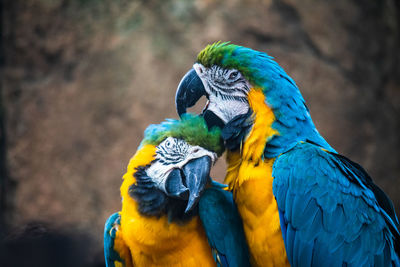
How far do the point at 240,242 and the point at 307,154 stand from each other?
0.53m

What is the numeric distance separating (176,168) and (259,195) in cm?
43

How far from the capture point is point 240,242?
1.98 m

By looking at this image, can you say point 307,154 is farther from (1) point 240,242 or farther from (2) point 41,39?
(2) point 41,39

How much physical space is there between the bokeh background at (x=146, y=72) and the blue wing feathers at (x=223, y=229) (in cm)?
259

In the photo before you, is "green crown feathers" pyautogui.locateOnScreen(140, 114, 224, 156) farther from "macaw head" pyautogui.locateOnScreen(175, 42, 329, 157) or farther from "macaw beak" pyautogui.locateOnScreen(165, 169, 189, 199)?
"macaw beak" pyautogui.locateOnScreen(165, 169, 189, 199)

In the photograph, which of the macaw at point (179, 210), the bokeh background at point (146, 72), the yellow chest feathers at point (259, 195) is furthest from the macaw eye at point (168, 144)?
the bokeh background at point (146, 72)

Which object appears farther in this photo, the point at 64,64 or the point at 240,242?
the point at 64,64

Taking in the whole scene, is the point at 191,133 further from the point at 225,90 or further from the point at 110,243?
the point at 110,243

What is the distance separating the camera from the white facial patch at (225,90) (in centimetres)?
205

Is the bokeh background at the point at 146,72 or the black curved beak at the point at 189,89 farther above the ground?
the bokeh background at the point at 146,72

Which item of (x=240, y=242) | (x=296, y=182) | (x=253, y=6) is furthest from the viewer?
(x=253, y=6)

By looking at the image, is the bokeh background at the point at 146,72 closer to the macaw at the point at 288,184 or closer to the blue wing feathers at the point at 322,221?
the macaw at the point at 288,184

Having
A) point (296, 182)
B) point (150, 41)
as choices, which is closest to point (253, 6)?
point (150, 41)

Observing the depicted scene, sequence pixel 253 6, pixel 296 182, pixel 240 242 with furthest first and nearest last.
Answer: pixel 253 6
pixel 240 242
pixel 296 182
